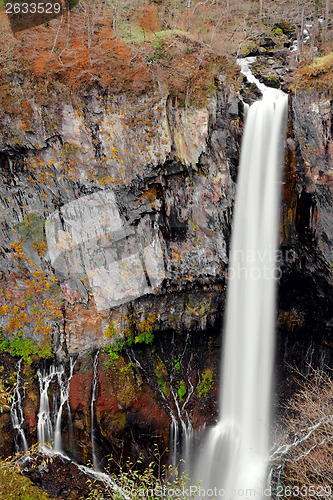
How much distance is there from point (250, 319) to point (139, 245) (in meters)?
4.89

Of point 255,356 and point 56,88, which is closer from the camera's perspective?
point 56,88

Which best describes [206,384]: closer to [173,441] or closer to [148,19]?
[173,441]

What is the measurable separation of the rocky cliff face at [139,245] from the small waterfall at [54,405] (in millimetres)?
218

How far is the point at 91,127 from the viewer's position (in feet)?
34.2

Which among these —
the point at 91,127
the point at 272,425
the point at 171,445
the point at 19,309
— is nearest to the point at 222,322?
the point at 272,425

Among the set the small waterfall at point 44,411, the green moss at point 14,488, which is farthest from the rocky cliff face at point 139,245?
the green moss at point 14,488

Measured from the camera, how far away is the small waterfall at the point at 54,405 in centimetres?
1091

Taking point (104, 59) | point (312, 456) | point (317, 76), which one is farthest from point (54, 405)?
point (317, 76)

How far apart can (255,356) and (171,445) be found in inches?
171

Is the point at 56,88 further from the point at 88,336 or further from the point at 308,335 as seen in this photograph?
the point at 308,335

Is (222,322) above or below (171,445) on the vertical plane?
above

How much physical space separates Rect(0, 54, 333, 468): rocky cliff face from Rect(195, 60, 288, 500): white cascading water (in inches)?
16.1

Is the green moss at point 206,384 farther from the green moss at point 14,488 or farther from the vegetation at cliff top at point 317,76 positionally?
the vegetation at cliff top at point 317,76

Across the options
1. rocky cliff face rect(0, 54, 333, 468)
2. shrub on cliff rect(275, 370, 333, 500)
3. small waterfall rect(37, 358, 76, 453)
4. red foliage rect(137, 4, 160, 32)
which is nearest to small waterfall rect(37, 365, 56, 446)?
small waterfall rect(37, 358, 76, 453)
